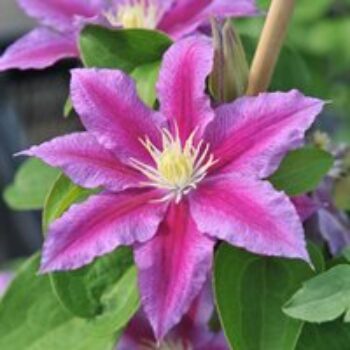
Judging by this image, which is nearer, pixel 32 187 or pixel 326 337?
pixel 326 337

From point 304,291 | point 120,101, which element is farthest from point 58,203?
point 304,291

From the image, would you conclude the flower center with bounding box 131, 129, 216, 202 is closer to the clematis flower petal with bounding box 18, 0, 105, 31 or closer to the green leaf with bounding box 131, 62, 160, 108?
the green leaf with bounding box 131, 62, 160, 108

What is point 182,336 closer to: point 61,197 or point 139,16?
point 61,197

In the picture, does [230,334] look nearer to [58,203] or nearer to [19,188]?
[58,203]

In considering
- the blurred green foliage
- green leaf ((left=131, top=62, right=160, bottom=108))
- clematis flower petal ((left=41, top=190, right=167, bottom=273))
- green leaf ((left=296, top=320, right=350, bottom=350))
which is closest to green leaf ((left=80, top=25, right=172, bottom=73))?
green leaf ((left=131, top=62, right=160, bottom=108))

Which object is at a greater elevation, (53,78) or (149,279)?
(149,279)

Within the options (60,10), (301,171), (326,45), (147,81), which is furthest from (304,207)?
(326,45)

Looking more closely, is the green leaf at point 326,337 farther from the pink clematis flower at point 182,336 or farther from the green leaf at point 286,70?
the green leaf at point 286,70
